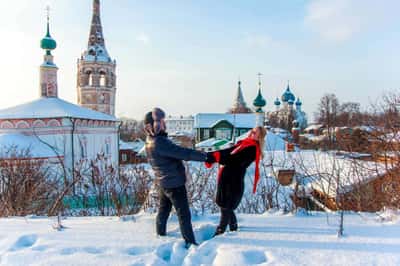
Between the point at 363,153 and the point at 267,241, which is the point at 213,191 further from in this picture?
the point at 363,153

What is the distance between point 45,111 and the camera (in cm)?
1441

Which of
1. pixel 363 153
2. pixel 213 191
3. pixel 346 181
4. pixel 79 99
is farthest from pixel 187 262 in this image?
pixel 79 99

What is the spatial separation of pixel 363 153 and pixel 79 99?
29.4 m

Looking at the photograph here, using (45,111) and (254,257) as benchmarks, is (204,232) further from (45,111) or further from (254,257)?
(45,111)

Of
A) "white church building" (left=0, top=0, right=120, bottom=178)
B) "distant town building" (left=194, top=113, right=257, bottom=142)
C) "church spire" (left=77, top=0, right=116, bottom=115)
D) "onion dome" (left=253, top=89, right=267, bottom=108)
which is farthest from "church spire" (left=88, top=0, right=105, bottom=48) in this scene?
"onion dome" (left=253, top=89, right=267, bottom=108)

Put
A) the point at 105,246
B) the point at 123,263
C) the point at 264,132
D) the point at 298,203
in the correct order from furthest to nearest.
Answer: the point at 298,203 < the point at 264,132 < the point at 105,246 < the point at 123,263

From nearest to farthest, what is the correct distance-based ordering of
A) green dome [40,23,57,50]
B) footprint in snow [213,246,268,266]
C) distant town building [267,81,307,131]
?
1. footprint in snow [213,246,268,266]
2. green dome [40,23,57,50]
3. distant town building [267,81,307,131]

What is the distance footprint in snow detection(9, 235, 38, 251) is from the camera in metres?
2.71

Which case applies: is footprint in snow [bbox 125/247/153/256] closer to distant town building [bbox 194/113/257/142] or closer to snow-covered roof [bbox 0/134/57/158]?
snow-covered roof [bbox 0/134/57/158]

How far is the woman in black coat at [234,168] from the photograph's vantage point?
288 centimetres

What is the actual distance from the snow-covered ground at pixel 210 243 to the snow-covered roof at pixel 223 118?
1239 inches

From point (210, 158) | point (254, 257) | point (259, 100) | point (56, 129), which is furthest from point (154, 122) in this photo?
point (259, 100)

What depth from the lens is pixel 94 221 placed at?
354 centimetres

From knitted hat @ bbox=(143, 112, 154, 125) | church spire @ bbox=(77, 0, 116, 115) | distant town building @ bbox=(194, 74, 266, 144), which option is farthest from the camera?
distant town building @ bbox=(194, 74, 266, 144)
